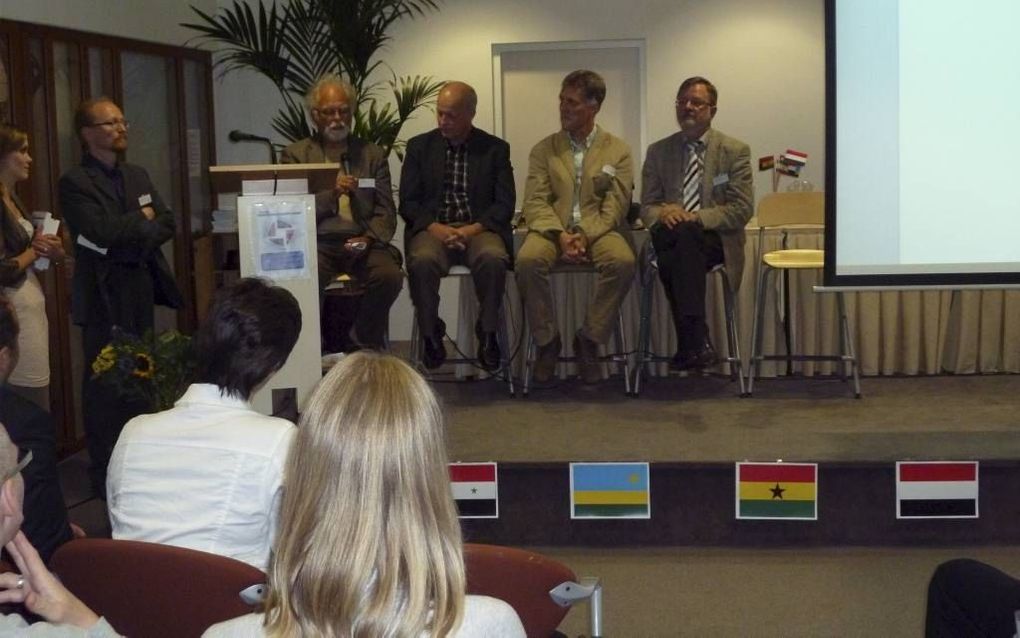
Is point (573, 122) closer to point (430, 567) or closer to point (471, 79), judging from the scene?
point (471, 79)

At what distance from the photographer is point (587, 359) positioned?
5.27 meters

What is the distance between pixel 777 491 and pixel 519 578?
7.80ft

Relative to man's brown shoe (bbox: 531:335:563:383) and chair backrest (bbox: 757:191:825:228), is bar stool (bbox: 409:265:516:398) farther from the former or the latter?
chair backrest (bbox: 757:191:825:228)

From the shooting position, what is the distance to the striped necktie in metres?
5.29

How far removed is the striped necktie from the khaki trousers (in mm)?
373

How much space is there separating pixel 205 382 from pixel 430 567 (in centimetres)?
123

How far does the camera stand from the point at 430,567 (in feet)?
4.58

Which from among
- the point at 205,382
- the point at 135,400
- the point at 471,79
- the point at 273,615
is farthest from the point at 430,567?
the point at 471,79

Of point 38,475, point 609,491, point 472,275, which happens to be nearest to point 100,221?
point 472,275

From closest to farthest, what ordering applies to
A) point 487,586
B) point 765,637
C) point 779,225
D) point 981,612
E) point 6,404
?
point 487,586, point 981,612, point 6,404, point 765,637, point 779,225

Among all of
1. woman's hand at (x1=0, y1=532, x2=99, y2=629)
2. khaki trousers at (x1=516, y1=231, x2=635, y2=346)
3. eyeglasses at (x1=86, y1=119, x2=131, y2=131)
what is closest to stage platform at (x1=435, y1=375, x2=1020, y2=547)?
khaki trousers at (x1=516, y1=231, x2=635, y2=346)

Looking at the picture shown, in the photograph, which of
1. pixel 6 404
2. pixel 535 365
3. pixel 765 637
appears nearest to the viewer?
pixel 6 404

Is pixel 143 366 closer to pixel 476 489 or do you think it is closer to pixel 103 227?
pixel 103 227

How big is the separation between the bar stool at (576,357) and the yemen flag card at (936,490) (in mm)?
1351
